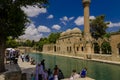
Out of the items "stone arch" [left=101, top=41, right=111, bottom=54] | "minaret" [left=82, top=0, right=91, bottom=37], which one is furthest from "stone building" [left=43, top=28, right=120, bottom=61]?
Answer: "minaret" [left=82, top=0, right=91, bottom=37]

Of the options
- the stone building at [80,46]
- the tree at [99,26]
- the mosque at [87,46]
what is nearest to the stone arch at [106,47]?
the mosque at [87,46]

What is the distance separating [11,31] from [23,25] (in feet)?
3.33

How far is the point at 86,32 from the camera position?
44.1 metres

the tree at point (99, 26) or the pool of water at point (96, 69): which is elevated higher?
the tree at point (99, 26)

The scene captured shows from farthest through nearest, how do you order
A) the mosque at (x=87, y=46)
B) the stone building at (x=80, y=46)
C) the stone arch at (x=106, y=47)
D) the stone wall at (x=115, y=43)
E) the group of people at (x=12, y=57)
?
the stone arch at (x=106, y=47) → the mosque at (x=87, y=46) → the stone building at (x=80, y=46) → the stone wall at (x=115, y=43) → the group of people at (x=12, y=57)

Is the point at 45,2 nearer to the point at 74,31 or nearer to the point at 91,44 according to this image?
the point at 91,44

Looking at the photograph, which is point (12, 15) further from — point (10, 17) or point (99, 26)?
point (99, 26)

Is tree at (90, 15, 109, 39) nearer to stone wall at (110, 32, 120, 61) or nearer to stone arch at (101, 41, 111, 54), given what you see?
stone arch at (101, 41, 111, 54)

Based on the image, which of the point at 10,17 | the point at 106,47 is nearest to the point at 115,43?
the point at 106,47

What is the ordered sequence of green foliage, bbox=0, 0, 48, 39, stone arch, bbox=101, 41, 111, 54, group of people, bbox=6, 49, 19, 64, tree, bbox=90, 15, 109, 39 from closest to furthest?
green foliage, bbox=0, 0, 48, 39 → group of people, bbox=6, 49, 19, 64 → stone arch, bbox=101, 41, 111, 54 → tree, bbox=90, 15, 109, 39

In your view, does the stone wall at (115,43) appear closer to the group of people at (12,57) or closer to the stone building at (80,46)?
the stone building at (80,46)

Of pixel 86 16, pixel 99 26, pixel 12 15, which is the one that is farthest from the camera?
pixel 99 26

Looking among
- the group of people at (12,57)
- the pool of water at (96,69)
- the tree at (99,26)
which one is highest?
the tree at (99,26)

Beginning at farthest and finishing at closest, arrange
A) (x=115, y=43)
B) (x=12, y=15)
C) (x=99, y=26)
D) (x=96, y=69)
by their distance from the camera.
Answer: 1. (x=99, y=26)
2. (x=115, y=43)
3. (x=96, y=69)
4. (x=12, y=15)
